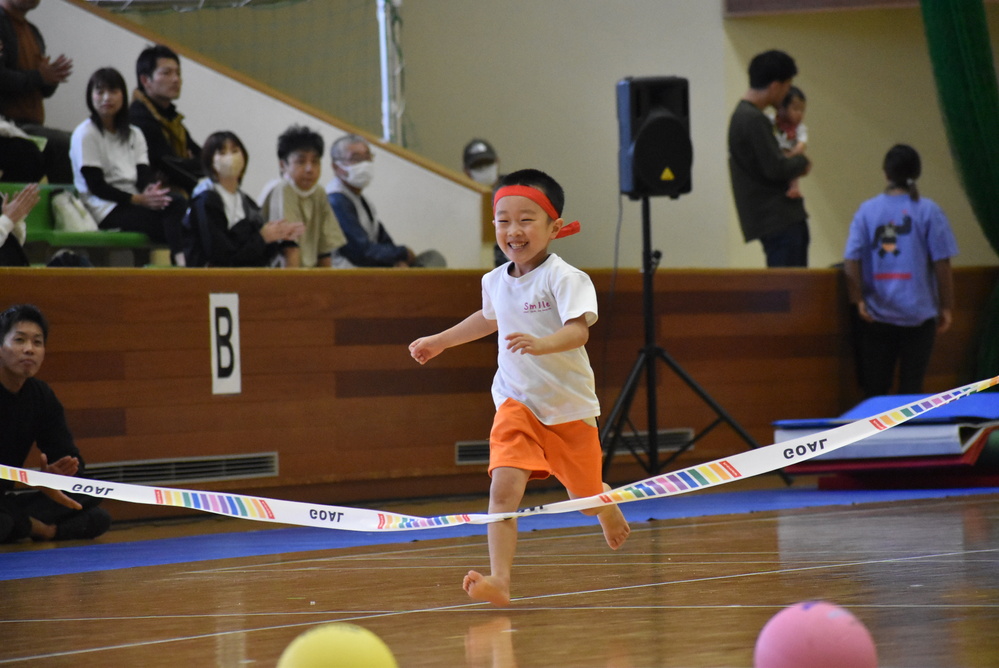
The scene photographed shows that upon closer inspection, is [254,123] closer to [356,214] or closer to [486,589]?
[356,214]

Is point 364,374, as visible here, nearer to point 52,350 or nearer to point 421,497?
point 421,497

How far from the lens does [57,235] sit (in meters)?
6.87

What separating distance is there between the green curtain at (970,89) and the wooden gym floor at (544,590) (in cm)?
304

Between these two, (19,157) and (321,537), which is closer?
(321,537)

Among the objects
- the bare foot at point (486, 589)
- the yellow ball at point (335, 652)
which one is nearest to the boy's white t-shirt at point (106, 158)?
the bare foot at point (486, 589)

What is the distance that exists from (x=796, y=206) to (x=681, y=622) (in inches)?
208

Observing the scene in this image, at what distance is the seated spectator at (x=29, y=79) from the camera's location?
722cm

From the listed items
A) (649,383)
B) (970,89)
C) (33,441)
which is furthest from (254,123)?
(970,89)

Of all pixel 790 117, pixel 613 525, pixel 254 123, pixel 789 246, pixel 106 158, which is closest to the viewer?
pixel 613 525

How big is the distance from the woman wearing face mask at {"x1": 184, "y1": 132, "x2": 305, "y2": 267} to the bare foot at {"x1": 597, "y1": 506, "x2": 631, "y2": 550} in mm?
3557

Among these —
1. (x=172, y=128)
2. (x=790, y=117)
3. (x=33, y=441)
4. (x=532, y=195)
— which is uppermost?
(x=790, y=117)

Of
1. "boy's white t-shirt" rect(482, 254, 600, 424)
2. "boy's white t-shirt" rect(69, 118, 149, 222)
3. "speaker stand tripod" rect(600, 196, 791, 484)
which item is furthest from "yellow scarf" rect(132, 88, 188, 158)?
"boy's white t-shirt" rect(482, 254, 600, 424)

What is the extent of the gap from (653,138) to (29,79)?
3.49m

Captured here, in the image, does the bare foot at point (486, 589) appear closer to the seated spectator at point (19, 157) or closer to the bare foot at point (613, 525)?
the bare foot at point (613, 525)
